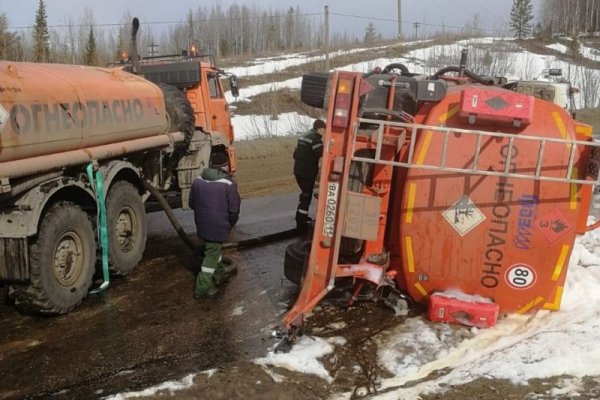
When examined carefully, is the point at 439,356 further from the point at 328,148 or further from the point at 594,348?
the point at 328,148

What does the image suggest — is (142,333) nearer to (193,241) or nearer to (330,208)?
(330,208)

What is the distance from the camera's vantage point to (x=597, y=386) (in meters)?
3.72

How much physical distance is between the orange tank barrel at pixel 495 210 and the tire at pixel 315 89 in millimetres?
922

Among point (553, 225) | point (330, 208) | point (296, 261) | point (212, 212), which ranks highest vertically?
point (330, 208)

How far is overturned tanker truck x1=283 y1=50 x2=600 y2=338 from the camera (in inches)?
180

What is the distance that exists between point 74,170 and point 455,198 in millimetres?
3646

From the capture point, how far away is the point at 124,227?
7.03m

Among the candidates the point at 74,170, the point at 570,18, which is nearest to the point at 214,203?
the point at 74,170

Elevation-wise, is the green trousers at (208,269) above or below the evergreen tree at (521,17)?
below

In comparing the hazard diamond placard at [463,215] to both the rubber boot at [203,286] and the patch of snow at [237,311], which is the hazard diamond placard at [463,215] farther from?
the rubber boot at [203,286]

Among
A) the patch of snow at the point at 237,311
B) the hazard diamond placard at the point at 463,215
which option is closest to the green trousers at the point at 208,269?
the patch of snow at the point at 237,311

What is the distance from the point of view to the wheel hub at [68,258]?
18.6 ft

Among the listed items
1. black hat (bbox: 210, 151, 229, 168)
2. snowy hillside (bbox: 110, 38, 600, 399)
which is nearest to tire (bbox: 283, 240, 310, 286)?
snowy hillside (bbox: 110, 38, 600, 399)

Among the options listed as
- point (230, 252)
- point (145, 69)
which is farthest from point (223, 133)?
point (230, 252)
